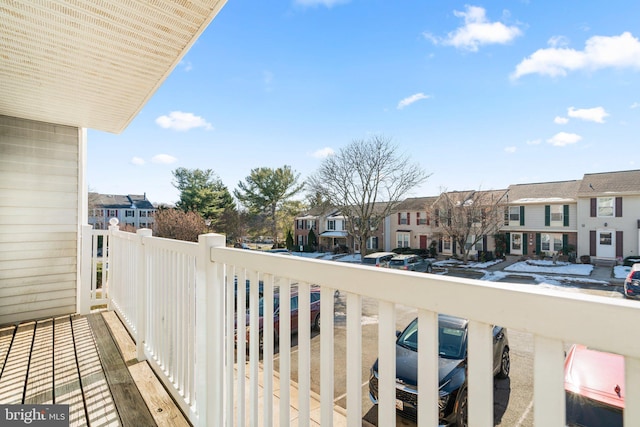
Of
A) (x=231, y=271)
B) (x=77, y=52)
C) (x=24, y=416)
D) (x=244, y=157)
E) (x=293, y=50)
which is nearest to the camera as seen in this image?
(x=231, y=271)

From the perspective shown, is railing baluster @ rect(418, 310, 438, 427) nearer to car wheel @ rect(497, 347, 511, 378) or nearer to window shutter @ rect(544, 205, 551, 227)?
car wheel @ rect(497, 347, 511, 378)

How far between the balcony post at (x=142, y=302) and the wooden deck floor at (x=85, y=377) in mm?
107

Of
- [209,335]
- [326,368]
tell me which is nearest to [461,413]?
[326,368]

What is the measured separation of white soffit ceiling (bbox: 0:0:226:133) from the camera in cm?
Result: 179

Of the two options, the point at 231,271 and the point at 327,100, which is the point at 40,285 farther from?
the point at 327,100

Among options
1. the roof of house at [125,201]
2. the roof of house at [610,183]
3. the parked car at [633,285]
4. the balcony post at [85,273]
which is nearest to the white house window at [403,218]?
the roof of house at [610,183]

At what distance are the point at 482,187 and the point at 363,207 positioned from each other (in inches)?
266

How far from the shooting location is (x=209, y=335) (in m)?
1.43

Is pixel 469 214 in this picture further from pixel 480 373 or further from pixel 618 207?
pixel 480 373

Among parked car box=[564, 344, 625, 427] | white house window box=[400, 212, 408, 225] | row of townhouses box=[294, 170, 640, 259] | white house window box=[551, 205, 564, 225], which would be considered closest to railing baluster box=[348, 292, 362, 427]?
parked car box=[564, 344, 625, 427]

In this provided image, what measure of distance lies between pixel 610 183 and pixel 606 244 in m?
2.95

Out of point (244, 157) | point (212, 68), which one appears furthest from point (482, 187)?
point (244, 157)

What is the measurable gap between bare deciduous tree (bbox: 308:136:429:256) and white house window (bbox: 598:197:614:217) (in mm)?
8166

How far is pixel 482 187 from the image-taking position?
17031 millimetres
